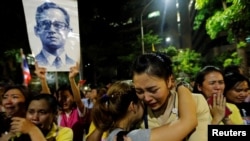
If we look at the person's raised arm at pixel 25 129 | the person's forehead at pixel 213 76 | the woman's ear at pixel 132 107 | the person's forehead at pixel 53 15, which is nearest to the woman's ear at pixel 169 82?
the woman's ear at pixel 132 107

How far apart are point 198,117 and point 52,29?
261 cm

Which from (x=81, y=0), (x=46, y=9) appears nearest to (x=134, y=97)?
(x=46, y=9)

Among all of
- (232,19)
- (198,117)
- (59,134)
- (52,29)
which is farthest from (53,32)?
(232,19)

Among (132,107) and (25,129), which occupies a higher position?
(132,107)

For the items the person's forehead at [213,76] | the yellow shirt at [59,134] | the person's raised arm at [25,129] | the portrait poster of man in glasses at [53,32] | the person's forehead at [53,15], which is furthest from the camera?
the person's forehead at [53,15]

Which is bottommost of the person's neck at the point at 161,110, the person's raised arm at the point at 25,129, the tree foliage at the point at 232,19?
the person's raised arm at the point at 25,129

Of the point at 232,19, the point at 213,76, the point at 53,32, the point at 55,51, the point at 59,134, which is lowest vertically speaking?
the point at 59,134

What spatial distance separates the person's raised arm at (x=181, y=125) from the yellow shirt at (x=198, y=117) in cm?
7

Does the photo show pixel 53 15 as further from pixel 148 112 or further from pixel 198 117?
pixel 198 117

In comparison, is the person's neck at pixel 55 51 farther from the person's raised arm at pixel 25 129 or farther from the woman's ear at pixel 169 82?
the woman's ear at pixel 169 82

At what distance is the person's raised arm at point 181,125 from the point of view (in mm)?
2209

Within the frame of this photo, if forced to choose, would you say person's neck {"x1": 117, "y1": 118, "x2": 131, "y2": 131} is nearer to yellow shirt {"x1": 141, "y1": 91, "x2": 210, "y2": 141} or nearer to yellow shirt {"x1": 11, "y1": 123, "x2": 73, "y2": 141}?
yellow shirt {"x1": 141, "y1": 91, "x2": 210, "y2": 141}

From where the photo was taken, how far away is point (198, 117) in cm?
240

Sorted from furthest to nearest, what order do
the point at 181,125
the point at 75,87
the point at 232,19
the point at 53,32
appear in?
the point at 232,19, the point at 75,87, the point at 53,32, the point at 181,125
